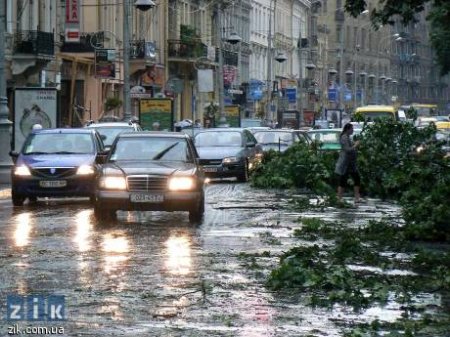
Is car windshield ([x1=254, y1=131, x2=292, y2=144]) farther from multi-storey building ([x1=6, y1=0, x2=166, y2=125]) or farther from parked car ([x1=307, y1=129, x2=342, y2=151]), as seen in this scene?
multi-storey building ([x1=6, y1=0, x2=166, y2=125])

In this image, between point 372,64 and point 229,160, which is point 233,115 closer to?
point 229,160

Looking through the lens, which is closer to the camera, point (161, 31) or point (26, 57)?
point (26, 57)

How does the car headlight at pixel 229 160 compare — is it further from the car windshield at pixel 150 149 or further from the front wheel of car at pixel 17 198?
the car windshield at pixel 150 149

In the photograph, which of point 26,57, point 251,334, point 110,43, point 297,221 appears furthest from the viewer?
point 110,43

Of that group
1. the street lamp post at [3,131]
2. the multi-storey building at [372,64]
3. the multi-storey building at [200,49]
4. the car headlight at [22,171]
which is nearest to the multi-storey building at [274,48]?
the multi-storey building at [200,49]

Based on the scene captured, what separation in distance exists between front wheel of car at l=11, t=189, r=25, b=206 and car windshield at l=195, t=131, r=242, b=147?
1320cm

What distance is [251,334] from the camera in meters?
11.0

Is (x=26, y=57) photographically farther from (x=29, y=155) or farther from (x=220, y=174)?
(x=29, y=155)

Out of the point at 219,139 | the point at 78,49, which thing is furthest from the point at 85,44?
the point at 219,139

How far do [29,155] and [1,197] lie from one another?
11.4 ft

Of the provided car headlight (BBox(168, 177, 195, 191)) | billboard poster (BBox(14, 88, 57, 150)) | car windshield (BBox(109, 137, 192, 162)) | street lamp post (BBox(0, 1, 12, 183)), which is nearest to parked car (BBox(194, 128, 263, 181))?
billboard poster (BBox(14, 88, 57, 150))

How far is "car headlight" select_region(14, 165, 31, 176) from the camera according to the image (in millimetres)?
26453

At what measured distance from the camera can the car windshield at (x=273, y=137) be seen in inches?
1793

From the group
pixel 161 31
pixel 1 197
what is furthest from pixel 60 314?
pixel 161 31
